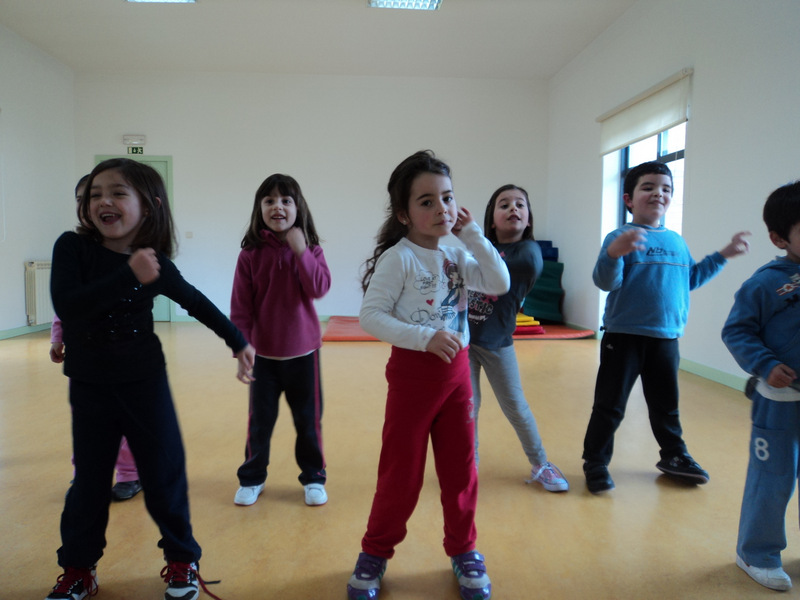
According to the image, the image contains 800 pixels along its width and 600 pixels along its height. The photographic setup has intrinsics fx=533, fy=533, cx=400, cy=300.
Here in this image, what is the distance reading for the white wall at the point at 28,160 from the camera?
5.54 m

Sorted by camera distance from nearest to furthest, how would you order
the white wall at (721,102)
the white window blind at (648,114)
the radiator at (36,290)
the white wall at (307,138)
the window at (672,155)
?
the white wall at (721,102) → the white window blind at (648,114) → the window at (672,155) → the radiator at (36,290) → the white wall at (307,138)

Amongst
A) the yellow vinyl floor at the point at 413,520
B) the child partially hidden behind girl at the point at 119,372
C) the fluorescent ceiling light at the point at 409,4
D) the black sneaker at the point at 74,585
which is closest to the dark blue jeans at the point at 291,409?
the yellow vinyl floor at the point at 413,520

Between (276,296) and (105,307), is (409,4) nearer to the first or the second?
(276,296)

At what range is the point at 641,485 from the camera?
2.00 metres

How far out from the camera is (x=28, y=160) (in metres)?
5.88

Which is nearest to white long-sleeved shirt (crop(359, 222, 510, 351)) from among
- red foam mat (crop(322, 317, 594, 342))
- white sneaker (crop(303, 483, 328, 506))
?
white sneaker (crop(303, 483, 328, 506))

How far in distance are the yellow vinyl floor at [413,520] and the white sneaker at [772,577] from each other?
0.02 meters

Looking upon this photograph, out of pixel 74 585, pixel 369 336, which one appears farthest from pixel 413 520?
pixel 369 336

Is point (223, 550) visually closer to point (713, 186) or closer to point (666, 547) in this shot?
point (666, 547)

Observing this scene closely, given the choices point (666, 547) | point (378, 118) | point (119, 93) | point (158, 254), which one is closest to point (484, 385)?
point (666, 547)

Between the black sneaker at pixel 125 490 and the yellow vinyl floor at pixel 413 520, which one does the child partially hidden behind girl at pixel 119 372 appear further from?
the black sneaker at pixel 125 490

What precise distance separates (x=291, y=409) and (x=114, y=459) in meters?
0.66

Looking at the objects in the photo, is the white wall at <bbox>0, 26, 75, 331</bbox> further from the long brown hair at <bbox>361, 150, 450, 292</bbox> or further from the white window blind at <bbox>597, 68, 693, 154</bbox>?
the white window blind at <bbox>597, 68, 693, 154</bbox>

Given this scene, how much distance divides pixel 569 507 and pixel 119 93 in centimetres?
736
